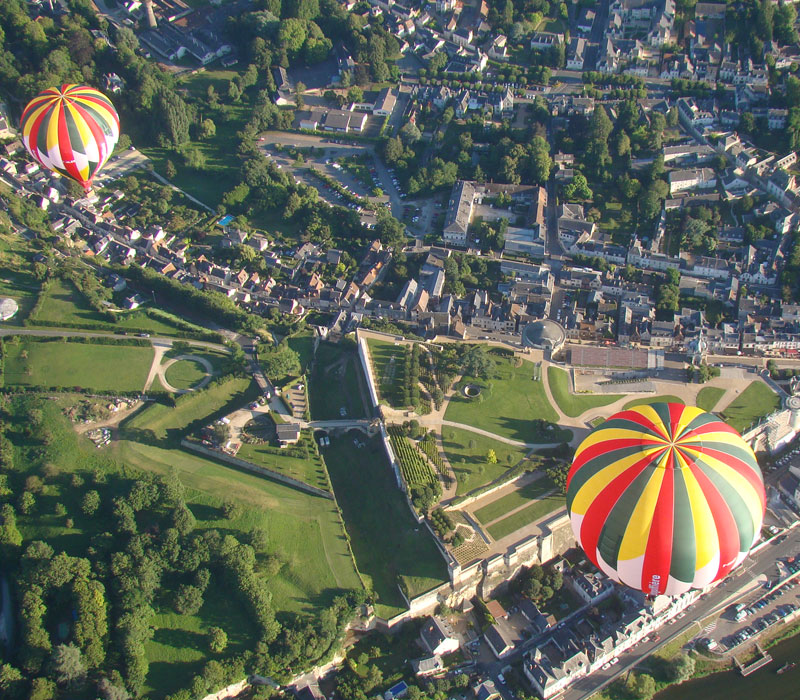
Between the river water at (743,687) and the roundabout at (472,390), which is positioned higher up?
the roundabout at (472,390)

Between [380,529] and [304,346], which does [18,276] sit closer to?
[304,346]

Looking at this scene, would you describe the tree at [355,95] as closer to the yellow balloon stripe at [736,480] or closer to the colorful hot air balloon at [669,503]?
the colorful hot air balloon at [669,503]

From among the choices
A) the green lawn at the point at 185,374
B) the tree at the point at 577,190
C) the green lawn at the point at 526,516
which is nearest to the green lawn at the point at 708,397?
the green lawn at the point at 526,516

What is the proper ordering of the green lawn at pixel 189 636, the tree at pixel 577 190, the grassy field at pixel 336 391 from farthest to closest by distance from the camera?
1. the tree at pixel 577 190
2. the grassy field at pixel 336 391
3. the green lawn at pixel 189 636

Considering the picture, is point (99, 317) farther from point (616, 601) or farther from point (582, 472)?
point (616, 601)

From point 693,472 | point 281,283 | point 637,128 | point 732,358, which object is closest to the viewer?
point 693,472

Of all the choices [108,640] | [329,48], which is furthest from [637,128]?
[108,640]

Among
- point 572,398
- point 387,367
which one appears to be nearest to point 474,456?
point 572,398
